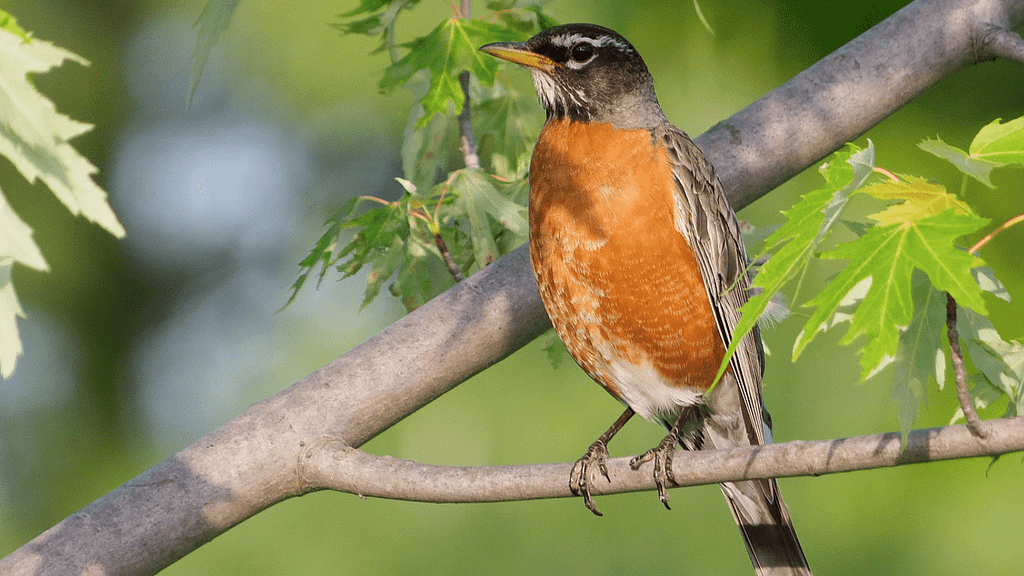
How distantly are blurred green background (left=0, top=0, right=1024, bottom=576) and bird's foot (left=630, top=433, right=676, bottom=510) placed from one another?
1.52 m

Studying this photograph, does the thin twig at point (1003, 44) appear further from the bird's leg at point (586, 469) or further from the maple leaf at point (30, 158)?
the maple leaf at point (30, 158)

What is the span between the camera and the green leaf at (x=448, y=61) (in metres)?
2.39

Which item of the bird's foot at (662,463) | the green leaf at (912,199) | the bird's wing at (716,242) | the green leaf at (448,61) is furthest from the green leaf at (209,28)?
the green leaf at (912,199)

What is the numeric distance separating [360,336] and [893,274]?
4.42m

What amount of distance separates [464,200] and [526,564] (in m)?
2.95

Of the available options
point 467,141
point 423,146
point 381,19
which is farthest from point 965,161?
point 381,19

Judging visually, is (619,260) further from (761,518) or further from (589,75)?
(761,518)

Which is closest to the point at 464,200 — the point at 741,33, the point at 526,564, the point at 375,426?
the point at 375,426

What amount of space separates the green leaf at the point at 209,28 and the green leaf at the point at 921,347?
167 cm

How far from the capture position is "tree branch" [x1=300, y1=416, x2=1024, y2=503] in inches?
55.5

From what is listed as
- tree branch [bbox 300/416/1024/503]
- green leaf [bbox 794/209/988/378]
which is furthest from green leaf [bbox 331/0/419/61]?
green leaf [bbox 794/209/988/378]

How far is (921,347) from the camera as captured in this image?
1.60 m

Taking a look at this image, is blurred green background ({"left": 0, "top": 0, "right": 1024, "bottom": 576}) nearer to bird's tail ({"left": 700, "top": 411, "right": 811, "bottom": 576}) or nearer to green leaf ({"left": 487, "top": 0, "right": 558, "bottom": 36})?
green leaf ({"left": 487, "top": 0, "right": 558, "bottom": 36})

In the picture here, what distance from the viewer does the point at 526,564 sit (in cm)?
478
